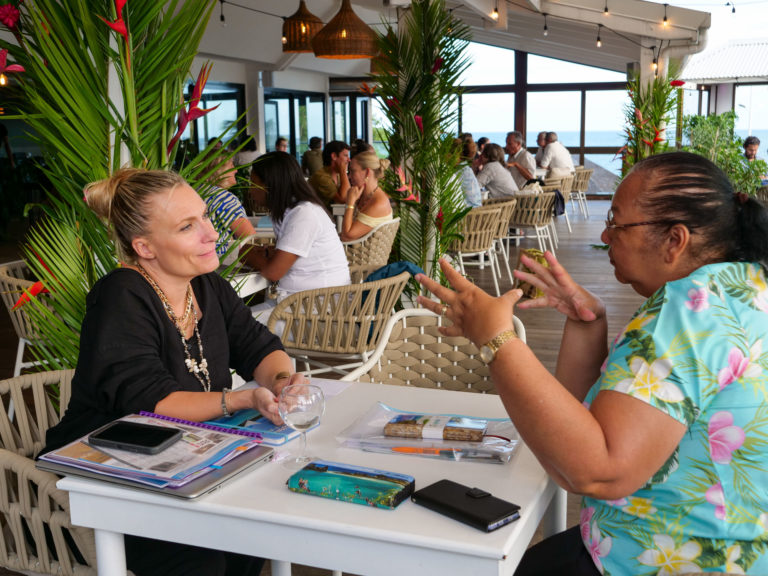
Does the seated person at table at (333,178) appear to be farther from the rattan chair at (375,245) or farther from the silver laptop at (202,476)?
the silver laptop at (202,476)

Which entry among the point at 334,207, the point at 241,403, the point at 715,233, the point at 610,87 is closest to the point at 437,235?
the point at 334,207

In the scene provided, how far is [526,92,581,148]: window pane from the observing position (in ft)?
58.4

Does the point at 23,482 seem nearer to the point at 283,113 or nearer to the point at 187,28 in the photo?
the point at 187,28

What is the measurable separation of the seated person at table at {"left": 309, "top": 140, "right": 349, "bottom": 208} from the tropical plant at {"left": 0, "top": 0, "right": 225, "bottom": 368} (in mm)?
5113

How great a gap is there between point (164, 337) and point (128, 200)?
0.38 metres

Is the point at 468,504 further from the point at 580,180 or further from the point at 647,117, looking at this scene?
the point at 580,180

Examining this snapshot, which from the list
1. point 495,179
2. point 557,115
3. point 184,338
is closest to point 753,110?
point 557,115

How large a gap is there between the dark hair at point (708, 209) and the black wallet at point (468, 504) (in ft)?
1.90

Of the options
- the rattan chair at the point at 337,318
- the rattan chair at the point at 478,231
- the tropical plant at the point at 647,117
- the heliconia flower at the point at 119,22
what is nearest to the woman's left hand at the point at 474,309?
the heliconia flower at the point at 119,22

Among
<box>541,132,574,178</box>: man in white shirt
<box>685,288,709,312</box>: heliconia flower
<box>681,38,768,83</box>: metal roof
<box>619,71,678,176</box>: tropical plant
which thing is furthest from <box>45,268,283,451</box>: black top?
<box>681,38,768,83</box>: metal roof

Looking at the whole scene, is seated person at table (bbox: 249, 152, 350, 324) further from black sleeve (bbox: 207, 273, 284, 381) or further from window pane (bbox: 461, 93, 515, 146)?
window pane (bbox: 461, 93, 515, 146)

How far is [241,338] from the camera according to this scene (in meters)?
2.29

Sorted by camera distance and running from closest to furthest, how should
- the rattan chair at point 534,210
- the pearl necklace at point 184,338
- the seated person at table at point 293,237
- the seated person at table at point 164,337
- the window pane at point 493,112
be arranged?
the seated person at table at point 164,337
the pearl necklace at point 184,338
the seated person at table at point 293,237
the rattan chair at point 534,210
the window pane at point 493,112

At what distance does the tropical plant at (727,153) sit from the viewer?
359 inches
